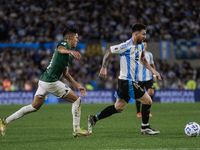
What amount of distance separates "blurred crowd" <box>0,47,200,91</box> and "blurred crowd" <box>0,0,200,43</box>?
3.93ft

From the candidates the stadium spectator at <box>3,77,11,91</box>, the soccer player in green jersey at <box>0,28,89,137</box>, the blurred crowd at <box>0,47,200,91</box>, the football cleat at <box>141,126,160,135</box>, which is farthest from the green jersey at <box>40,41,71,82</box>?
the stadium spectator at <box>3,77,11,91</box>

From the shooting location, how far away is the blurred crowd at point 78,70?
22.4 metres

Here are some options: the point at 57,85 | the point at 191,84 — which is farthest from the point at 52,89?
the point at 191,84

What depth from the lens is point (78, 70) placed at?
25.0 m

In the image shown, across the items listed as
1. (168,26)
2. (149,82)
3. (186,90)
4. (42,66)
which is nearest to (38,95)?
(149,82)

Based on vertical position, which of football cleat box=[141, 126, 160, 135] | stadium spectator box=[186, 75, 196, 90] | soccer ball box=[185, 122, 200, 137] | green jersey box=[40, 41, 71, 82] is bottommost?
football cleat box=[141, 126, 160, 135]

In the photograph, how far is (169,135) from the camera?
7.68m

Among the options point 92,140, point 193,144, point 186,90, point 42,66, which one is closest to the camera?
point 193,144

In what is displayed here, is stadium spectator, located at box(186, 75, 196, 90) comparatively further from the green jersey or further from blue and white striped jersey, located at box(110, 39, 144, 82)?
the green jersey

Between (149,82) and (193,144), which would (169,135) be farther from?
(149,82)

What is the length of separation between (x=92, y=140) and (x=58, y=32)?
20856mm

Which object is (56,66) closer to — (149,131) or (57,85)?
(57,85)

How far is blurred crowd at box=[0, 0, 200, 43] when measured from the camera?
27.1m

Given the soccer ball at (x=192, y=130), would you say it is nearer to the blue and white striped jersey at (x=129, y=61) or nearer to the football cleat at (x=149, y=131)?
the football cleat at (x=149, y=131)
